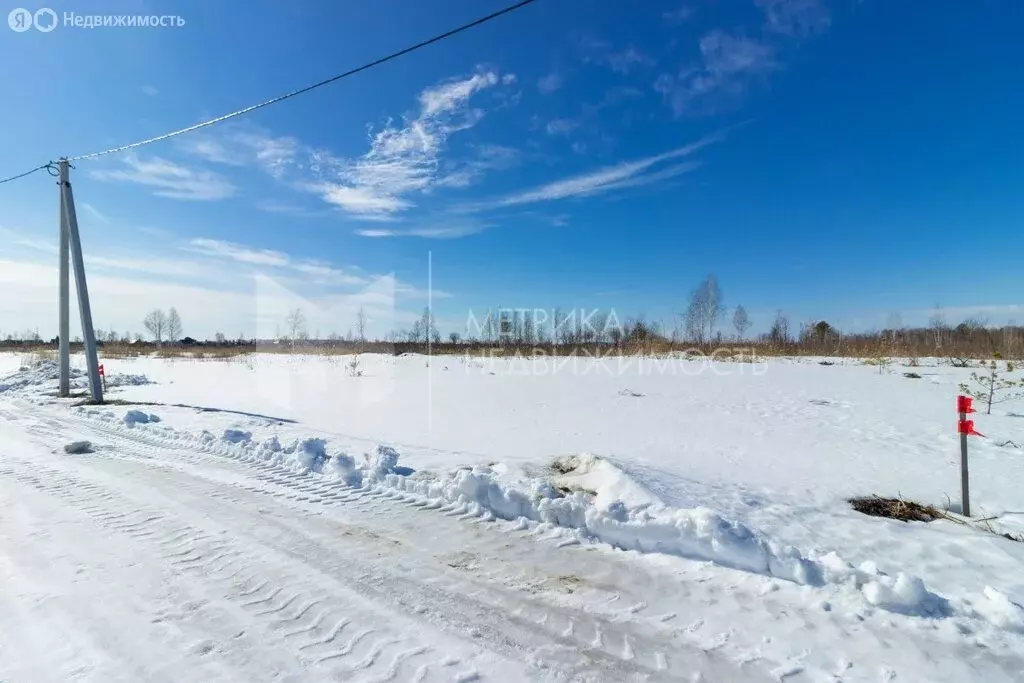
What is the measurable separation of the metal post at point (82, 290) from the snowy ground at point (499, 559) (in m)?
4.53

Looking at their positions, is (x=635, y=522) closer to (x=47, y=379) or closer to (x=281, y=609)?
(x=281, y=609)

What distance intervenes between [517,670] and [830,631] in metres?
1.67

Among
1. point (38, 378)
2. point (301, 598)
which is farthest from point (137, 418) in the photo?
point (38, 378)

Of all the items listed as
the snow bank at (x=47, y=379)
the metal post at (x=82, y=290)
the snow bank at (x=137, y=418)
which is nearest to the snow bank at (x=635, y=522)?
the snow bank at (x=137, y=418)

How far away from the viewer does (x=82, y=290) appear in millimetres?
11750

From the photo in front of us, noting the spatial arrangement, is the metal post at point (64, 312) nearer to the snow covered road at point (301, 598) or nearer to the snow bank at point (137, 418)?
the snow bank at point (137, 418)

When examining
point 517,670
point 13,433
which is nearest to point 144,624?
point 517,670

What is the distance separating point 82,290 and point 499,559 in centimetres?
1372

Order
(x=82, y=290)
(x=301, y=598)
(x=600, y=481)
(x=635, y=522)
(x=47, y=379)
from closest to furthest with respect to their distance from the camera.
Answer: (x=301, y=598) < (x=635, y=522) < (x=600, y=481) < (x=82, y=290) < (x=47, y=379)

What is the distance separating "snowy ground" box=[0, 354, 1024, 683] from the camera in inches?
90.5

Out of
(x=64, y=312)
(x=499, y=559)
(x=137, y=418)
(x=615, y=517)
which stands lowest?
(x=499, y=559)

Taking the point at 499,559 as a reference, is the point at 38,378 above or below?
above

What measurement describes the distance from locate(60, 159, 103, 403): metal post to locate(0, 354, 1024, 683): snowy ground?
4528 millimetres

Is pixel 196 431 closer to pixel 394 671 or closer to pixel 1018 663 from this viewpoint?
pixel 394 671
